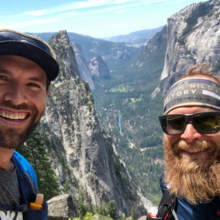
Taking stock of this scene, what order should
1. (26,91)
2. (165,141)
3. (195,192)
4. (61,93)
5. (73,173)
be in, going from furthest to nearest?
1. (61,93)
2. (73,173)
3. (165,141)
4. (26,91)
5. (195,192)

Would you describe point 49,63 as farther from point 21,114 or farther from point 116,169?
point 116,169

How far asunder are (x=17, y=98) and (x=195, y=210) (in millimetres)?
4206

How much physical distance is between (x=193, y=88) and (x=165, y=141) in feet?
4.47

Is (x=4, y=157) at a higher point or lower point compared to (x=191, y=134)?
lower

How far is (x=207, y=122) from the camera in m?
4.47

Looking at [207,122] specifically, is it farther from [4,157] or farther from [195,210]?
[4,157]

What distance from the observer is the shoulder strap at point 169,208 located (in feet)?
15.2

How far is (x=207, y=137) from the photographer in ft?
14.8

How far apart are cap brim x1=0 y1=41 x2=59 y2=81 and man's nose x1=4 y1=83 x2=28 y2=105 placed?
0.63 metres

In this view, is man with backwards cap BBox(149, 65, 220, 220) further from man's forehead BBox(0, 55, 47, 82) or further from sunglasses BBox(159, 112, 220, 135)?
man's forehead BBox(0, 55, 47, 82)

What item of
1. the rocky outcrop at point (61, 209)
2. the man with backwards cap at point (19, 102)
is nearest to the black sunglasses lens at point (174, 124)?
the man with backwards cap at point (19, 102)

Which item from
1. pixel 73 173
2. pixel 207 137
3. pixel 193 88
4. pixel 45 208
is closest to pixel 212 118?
pixel 207 137

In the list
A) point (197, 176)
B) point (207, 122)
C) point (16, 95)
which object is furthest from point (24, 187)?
point (207, 122)

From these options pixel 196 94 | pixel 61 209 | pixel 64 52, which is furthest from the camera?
pixel 64 52
